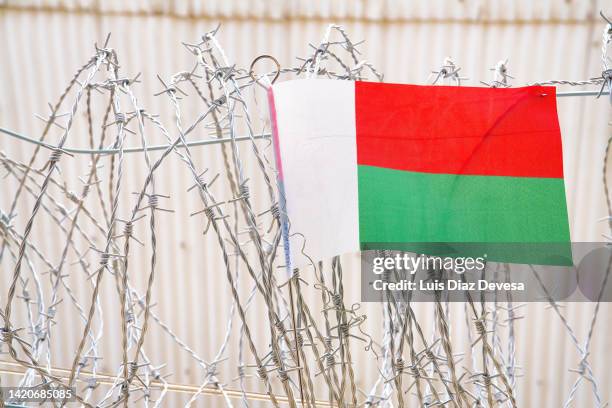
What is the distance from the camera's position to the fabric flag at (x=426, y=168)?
91 cm

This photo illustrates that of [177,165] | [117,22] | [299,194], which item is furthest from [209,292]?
[299,194]

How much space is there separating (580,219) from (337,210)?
4.72ft

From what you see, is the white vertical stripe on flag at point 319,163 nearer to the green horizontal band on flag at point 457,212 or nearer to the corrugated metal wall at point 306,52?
the green horizontal band on flag at point 457,212

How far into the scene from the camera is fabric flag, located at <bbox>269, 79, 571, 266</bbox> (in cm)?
91

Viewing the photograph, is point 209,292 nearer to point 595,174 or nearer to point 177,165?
point 177,165

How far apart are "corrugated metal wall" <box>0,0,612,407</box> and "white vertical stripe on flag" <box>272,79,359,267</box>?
3.82ft

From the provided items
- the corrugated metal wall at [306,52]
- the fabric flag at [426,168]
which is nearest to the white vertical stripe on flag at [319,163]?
the fabric flag at [426,168]

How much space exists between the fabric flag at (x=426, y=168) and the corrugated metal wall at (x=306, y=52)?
1.13 meters

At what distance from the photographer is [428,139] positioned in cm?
93

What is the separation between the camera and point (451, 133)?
933 mm

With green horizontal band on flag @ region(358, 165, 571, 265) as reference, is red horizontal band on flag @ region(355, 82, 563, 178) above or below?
above

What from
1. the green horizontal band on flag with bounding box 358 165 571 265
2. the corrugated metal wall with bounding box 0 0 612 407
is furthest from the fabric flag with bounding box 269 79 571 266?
the corrugated metal wall with bounding box 0 0 612 407

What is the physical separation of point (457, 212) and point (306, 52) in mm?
1238

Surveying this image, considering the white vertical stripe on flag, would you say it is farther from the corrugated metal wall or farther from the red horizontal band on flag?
the corrugated metal wall
